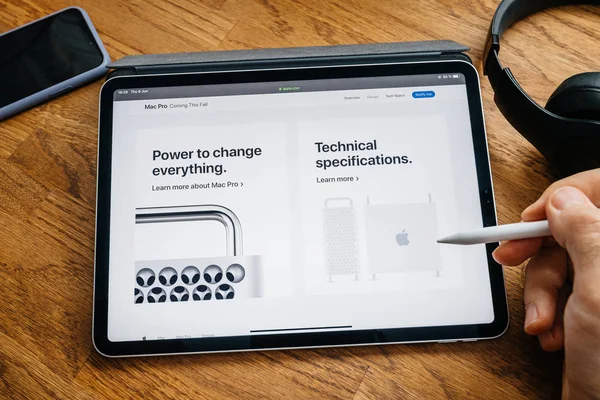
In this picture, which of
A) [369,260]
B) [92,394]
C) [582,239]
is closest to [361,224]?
[369,260]

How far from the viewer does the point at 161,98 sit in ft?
1.86

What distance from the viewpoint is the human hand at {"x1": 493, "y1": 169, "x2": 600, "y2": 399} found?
418 millimetres

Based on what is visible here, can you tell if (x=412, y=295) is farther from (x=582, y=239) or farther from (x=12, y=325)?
(x=12, y=325)

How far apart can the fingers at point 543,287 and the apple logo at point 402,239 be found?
13 cm

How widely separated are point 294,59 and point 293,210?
17cm

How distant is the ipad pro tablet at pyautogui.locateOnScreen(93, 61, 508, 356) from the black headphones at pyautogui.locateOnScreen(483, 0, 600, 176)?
0.04m

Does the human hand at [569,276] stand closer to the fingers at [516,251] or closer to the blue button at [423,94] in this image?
the fingers at [516,251]

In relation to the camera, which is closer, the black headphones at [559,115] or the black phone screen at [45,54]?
the black headphones at [559,115]

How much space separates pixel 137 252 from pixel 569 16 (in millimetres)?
558

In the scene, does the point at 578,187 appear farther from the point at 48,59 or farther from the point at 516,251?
the point at 48,59

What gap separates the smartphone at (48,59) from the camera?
0.59 metres

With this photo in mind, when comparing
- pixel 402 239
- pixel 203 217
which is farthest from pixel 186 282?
pixel 402 239

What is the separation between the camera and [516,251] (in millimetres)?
500

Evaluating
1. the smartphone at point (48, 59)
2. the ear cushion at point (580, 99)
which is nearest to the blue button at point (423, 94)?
the ear cushion at point (580, 99)
